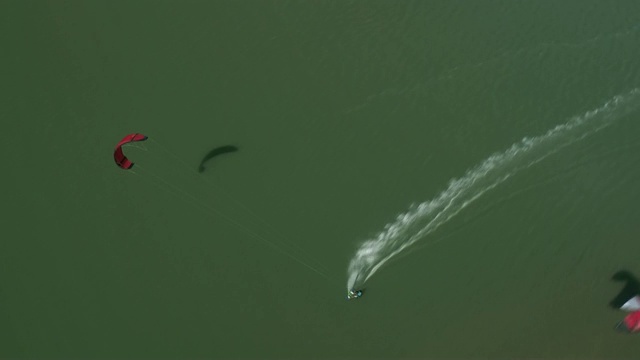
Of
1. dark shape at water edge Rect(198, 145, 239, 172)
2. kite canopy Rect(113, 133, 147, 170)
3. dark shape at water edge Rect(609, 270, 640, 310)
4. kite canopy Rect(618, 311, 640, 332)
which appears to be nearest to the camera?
kite canopy Rect(618, 311, 640, 332)

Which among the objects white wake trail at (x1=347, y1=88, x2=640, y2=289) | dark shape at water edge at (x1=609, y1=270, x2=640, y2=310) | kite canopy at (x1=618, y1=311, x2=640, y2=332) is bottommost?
kite canopy at (x1=618, y1=311, x2=640, y2=332)

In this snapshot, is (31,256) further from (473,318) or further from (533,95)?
(533,95)

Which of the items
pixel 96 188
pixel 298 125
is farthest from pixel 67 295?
pixel 298 125

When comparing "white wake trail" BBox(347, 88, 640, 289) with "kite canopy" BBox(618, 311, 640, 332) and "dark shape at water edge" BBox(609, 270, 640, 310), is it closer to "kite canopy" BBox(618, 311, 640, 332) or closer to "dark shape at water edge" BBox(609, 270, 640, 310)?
"dark shape at water edge" BBox(609, 270, 640, 310)

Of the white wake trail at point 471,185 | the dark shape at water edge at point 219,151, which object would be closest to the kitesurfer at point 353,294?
the white wake trail at point 471,185

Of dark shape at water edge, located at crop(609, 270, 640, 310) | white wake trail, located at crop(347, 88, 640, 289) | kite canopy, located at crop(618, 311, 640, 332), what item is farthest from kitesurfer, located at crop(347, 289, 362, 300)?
kite canopy, located at crop(618, 311, 640, 332)

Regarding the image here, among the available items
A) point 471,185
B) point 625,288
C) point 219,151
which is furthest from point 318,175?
point 625,288
